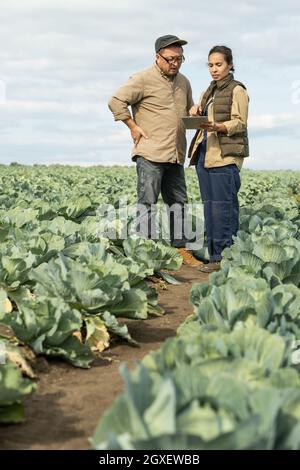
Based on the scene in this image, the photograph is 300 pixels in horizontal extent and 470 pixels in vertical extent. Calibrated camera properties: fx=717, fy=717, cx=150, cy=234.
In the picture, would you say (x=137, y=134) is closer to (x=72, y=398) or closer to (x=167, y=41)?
(x=167, y=41)

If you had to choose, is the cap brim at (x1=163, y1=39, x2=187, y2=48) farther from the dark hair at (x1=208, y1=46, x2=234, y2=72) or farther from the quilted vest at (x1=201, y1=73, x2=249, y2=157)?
the quilted vest at (x1=201, y1=73, x2=249, y2=157)

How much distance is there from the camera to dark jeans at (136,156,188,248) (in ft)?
27.0

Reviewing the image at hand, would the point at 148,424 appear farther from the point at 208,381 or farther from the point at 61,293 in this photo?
the point at 61,293

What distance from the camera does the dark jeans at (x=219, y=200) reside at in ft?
25.9

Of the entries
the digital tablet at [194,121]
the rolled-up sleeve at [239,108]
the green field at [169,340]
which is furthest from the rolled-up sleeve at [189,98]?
the green field at [169,340]

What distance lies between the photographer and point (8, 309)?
5195 millimetres

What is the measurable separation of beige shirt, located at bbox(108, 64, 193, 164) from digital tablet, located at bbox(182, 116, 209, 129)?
0.86 meters

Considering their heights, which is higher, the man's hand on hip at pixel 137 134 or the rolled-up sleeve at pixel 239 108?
the rolled-up sleeve at pixel 239 108

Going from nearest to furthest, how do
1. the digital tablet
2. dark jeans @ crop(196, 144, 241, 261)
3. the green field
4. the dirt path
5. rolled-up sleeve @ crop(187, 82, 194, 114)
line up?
the green field
the dirt path
the digital tablet
dark jeans @ crop(196, 144, 241, 261)
rolled-up sleeve @ crop(187, 82, 194, 114)

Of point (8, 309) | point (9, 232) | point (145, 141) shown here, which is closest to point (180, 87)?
point (145, 141)

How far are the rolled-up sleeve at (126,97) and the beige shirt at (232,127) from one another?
0.83 metres

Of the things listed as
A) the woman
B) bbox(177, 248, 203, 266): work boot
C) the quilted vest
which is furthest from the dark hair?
bbox(177, 248, 203, 266): work boot

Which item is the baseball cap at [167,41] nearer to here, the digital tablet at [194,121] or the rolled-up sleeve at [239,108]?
the rolled-up sleeve at [239,108]

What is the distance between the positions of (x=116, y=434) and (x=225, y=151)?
5480mm
